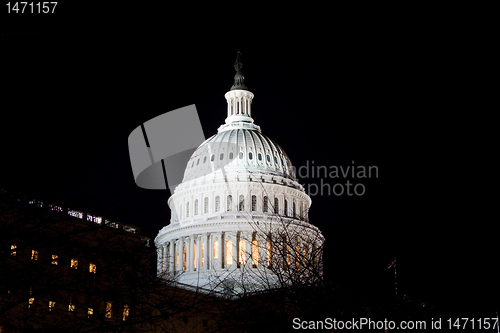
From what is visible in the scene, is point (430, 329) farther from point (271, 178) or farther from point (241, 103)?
point (241, 103)

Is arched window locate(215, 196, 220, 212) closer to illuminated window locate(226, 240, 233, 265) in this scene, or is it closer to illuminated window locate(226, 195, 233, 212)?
illuminated window locate(226, 195, 233, 212)

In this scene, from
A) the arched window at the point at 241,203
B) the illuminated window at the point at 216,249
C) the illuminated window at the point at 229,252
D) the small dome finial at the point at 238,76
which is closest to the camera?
the illuminated window at the point at 229,252

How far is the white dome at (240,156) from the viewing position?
90.6 meters

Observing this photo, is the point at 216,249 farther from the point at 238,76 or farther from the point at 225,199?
the point at 238,76

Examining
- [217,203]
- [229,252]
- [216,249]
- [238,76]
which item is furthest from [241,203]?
[238,76]

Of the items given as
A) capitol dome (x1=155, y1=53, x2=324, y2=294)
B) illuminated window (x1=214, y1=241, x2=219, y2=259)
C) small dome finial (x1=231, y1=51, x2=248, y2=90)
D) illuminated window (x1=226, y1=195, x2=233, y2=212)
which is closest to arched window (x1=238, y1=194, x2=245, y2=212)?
capitol dome (x1=155, y1=53, x2=324, y2=294)

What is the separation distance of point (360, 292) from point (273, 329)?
5434 millimetres

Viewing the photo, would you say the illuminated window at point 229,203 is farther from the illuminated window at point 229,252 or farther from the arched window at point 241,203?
the illuminated window at point 229,252

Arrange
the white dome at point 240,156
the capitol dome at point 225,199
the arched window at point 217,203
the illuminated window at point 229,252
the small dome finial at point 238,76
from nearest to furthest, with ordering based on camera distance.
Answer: the illuminated window at point 229,252, the capitol dome at point 225,199, the arched window at point 217,203, the white dome at point 240,156, the small dome finial at point 238,76

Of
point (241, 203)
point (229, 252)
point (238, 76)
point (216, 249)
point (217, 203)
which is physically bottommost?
point (229, 252)

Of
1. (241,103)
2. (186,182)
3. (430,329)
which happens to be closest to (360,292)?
(430,329)

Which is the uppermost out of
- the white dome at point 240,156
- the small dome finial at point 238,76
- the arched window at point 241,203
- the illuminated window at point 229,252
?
the small dome finial at point 238,76

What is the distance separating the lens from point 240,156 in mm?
91375

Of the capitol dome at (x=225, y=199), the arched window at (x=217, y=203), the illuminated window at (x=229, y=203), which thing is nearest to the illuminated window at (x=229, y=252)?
the capitol dome at (x=225, y=199)
